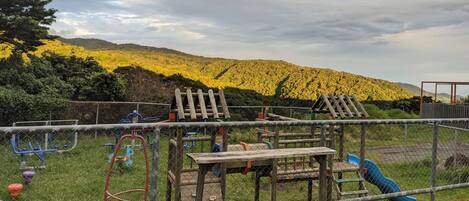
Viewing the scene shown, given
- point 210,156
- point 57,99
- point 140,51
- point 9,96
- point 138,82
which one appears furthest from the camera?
point 140,51

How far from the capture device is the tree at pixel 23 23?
1545 centimetres

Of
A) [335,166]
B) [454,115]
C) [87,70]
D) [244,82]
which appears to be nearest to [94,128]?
[335,166]

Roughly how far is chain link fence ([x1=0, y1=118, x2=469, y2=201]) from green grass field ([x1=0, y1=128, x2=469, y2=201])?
2 cm

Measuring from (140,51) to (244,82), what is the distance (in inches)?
336

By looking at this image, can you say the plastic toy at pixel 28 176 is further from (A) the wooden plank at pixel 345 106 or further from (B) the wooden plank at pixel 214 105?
(A) the wooden plank at pixel 345 106

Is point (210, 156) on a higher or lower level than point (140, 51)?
lower

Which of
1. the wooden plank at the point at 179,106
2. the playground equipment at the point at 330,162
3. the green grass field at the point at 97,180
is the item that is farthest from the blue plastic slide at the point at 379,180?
the wooden plank at the point at 179,106

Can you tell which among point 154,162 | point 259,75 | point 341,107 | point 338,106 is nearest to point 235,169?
point 154,162

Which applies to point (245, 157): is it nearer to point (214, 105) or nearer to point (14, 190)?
point (214, 105)

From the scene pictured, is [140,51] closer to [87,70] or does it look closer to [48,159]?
[87,70]

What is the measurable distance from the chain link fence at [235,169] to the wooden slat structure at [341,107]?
0.98 feet

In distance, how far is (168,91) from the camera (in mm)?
18047

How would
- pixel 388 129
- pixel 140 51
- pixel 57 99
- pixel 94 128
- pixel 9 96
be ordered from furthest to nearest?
pixel 140 51 < pixel 388 129 < pixel 57 99 < pixel 9 96 < pixel 94 128

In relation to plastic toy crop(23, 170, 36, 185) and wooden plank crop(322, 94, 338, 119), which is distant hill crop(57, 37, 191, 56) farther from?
plastic toy crop(23, 170, 36, 185)
